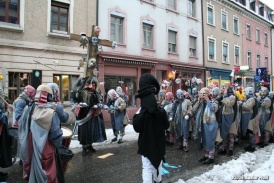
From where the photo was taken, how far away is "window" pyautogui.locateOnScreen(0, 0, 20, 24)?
11.8 metres

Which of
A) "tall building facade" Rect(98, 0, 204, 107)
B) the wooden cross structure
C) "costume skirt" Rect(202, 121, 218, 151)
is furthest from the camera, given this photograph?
"tall building facade" Rect(98, 0, 204, 107)

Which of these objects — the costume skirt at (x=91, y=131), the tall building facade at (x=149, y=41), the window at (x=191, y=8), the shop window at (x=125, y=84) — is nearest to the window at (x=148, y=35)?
the tall building facade at (x=149, y=41)

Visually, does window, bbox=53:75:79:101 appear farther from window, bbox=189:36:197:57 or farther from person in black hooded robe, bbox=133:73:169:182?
window, bbox=189:36:197:57

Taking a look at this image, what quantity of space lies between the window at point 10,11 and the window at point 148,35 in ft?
26.5

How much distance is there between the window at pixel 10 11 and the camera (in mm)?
11750

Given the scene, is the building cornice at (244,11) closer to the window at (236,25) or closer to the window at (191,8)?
the window at (236,25)

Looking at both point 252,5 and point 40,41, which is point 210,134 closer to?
point 40,41

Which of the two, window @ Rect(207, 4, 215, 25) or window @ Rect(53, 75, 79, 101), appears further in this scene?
window @ Rect(207, 4, 215, 25)

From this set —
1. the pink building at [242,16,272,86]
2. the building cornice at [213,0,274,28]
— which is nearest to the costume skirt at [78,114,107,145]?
the building cornice at [213,0,274,28]

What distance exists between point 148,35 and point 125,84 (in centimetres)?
381

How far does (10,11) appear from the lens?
1194cm

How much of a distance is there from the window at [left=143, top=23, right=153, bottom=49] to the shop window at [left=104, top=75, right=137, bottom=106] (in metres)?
2.56

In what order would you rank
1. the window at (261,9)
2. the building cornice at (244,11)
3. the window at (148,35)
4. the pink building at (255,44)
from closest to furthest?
1. the window at (148,35)
2. the building cornice at (244,11)
3. the pink building at (255,44)
4. the window at (261,9)

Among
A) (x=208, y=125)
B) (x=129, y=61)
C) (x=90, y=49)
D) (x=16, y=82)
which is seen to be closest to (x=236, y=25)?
(x=129, y=61)
